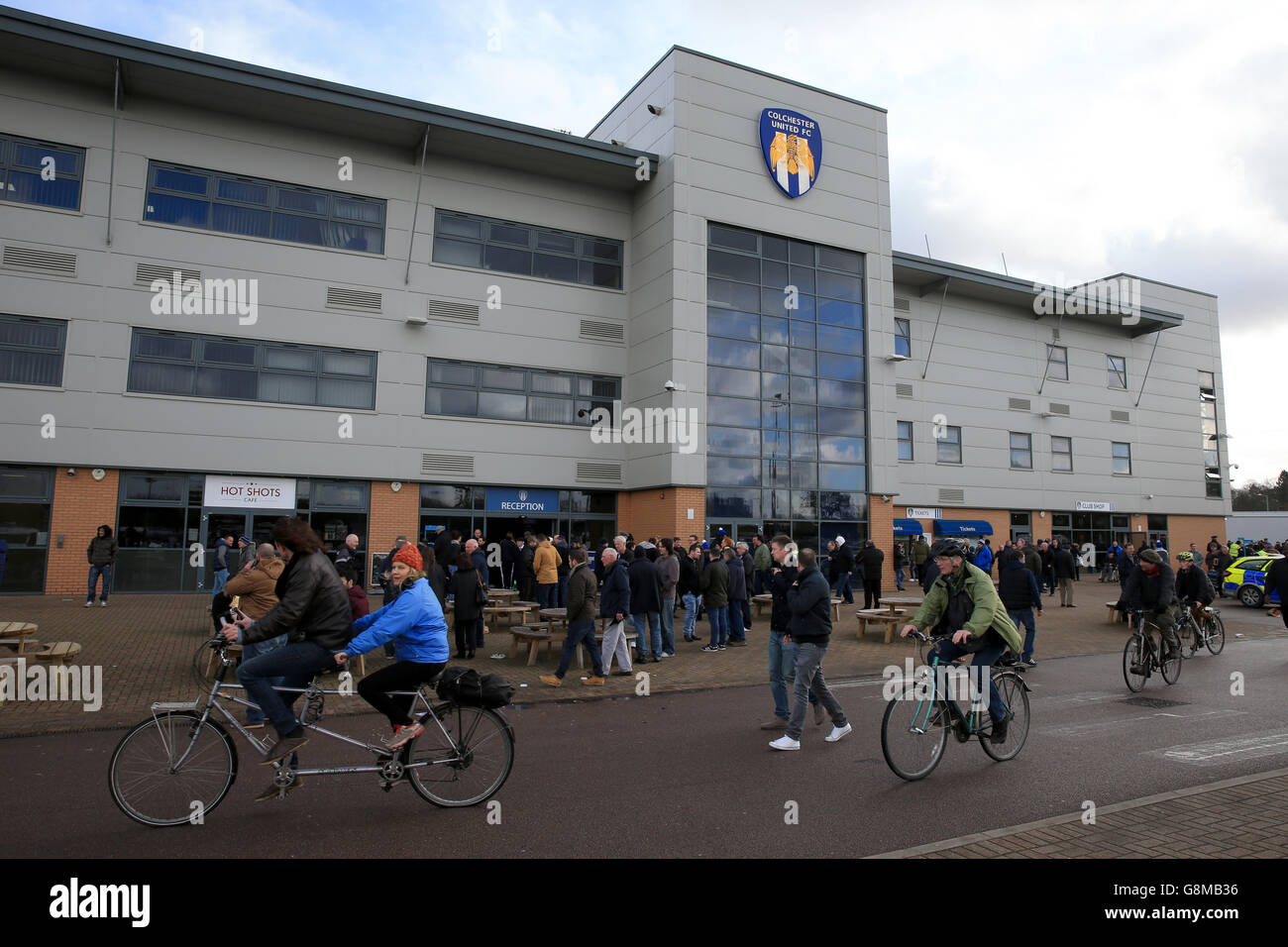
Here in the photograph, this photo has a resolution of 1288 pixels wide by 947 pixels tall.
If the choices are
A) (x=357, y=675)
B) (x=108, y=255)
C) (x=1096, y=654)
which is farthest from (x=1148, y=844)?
(x=108, y=255)

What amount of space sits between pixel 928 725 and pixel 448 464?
740 inches

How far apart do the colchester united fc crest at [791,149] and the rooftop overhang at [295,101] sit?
3.72 meters

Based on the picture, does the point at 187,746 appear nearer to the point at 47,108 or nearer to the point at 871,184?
the point at 47,108

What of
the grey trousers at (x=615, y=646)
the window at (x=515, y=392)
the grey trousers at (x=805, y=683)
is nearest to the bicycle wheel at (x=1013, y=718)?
the grey trousers at (x=805, y=683)

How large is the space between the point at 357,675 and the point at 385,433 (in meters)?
12.7

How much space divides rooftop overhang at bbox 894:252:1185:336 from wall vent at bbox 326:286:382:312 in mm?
18910

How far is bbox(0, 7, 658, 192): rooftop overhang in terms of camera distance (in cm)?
1902

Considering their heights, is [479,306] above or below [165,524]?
above

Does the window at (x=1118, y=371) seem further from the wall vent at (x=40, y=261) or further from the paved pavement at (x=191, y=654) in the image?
the wall vent at (x=40, y=261)

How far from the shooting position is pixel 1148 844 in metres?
4.64

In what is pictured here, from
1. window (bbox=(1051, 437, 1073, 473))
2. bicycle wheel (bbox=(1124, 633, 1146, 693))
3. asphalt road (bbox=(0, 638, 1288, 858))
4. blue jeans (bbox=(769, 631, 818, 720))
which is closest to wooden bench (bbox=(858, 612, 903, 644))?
bicycle wheel (bbox=(1124, 633, 1146, 693))

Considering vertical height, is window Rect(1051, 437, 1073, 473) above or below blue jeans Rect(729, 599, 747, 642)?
above

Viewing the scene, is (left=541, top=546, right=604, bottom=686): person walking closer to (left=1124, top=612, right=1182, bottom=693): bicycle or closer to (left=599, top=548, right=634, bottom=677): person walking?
(left=599, top=548, right=634, bottom=677): person walking

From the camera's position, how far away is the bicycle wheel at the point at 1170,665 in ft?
34.2
